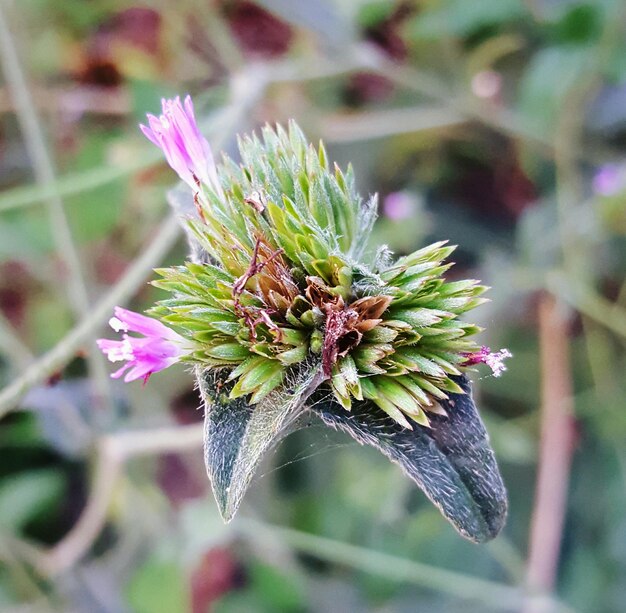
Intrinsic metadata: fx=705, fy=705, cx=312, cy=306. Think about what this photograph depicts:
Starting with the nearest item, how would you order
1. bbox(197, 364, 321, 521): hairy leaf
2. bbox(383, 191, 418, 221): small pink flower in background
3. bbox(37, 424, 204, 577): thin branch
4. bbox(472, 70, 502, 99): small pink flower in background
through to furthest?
bbox(197, 364, 321, 521): hairy leaf → bbox(37, 424, 204, 577): thin branch → bbox(383, 191, 418, 221): small pink flower in background → bbox(472, 70, 502, 99): small pink flower in background

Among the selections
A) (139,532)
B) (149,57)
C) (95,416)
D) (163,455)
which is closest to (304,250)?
(95,416)

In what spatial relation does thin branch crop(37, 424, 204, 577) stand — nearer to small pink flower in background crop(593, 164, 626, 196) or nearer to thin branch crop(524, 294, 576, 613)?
thin branch crop(524, 294, 576, 613)

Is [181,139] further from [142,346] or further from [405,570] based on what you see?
[405,570]

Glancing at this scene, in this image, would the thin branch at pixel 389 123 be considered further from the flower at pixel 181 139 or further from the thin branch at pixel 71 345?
the flower at pixel 181 139

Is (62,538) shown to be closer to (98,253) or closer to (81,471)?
(81,471)

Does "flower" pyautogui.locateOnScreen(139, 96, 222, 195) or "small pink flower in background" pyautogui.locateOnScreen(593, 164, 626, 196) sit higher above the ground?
"small pink flower in background" pyautogui.locateOnScreen(593, 164, 626, 196)

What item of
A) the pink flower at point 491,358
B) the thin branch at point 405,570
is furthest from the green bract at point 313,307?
the thin branch at point 405,570

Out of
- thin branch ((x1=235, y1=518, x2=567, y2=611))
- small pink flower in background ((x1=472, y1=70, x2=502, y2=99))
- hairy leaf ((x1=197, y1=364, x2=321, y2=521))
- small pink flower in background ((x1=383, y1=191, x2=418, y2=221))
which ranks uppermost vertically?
small pink flower in background ((x1=472, y1=70, x2=502, y2=99))

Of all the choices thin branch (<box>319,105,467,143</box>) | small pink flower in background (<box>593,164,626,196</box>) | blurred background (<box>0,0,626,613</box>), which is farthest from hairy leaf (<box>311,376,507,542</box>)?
thin branch (<box>319,105,467,143</box>)
